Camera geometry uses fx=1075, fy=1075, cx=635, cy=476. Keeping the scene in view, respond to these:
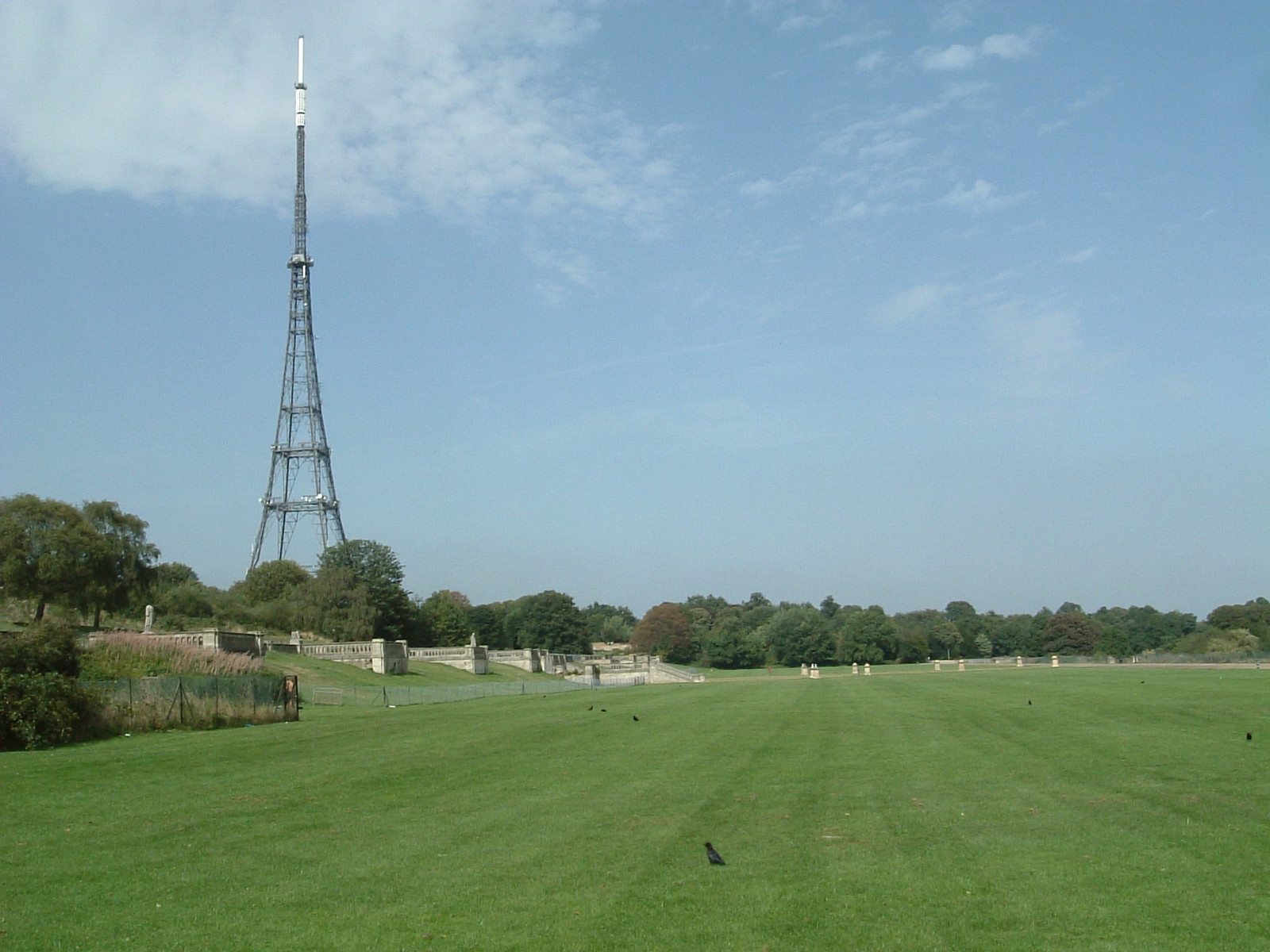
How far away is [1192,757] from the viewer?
2069cm

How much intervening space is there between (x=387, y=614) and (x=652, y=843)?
9786cm

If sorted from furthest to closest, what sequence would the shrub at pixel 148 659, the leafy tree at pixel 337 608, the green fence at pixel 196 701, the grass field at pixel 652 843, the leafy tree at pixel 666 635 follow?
the leafy tree at pixel 666 635
the leafy tree at pixel 337 608
the shrub at pixel 148 659
the green fence at pixel 196 701
the grass field at pixel 652 843

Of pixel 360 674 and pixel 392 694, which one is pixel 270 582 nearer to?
pixel 360 674

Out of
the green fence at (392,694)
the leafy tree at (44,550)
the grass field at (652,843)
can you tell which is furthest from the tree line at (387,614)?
the grass field at (652,843)

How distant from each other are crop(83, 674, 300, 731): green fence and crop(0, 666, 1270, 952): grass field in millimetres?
2872

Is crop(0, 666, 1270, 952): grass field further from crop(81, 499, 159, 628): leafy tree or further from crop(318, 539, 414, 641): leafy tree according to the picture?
crop(318, 539, 414, 641): leafy tree

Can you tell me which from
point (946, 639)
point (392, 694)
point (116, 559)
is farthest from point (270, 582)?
point (946, 639)

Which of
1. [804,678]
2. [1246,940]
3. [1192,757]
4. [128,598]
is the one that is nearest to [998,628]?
[804,678]

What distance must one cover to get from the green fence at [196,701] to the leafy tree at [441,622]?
83593 mm

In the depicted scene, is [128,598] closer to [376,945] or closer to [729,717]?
[729,717]

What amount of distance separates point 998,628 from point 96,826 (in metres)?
192

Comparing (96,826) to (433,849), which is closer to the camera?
(433,849)

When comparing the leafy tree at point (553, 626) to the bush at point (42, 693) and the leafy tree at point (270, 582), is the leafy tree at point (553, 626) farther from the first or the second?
the bush at point (42, 693)

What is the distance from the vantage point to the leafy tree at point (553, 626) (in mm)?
161625
